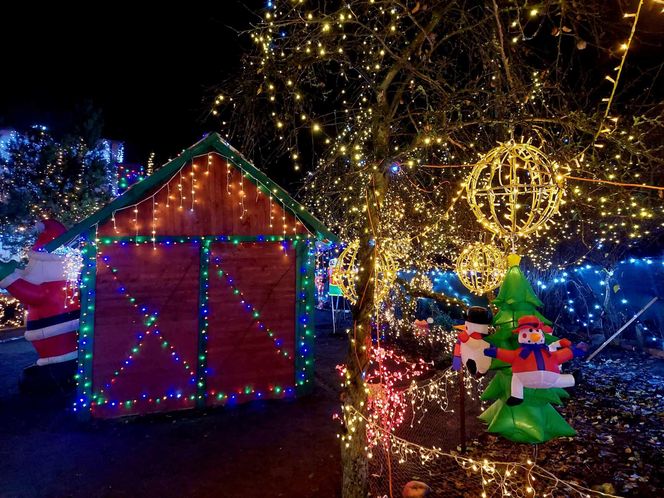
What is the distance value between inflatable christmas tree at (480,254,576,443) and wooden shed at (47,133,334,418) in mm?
Result: 4852

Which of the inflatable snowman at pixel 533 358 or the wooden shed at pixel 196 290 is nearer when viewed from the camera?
the inflatable snowman at pixel 533 358

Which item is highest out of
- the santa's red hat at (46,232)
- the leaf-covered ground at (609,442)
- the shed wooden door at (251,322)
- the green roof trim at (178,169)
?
the green roof trim at (178,169)

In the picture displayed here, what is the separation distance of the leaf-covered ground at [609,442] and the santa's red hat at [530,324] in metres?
1.72

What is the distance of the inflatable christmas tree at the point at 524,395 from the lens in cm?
421

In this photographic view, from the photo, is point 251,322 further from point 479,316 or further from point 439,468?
point 479,316

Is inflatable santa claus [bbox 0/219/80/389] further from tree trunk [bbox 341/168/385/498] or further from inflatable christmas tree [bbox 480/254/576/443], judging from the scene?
inflatable christmas tree [bbox 480/254/576/443]

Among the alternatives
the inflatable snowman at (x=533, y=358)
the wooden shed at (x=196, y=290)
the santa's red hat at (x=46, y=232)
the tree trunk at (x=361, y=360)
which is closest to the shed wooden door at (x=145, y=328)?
the wooden shed at (x=196, y=290)

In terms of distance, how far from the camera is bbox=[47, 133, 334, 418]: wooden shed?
747cm

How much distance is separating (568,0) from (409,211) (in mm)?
7534

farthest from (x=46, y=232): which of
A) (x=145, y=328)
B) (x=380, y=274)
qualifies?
(x=380, y=274)

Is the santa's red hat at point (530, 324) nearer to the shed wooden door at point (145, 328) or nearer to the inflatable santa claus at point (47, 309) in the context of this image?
the shed wooden door at point (145, 328)

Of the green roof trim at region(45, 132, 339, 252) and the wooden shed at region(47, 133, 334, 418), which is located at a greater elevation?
the green roof trim at region(45, 132, 339, 252)

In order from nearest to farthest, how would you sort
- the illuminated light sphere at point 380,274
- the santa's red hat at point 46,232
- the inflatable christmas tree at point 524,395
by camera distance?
the inflatable christmas tree at point 524,395 → the illuminated light sphere at point 380,274 → the santa's red hat at point 46,232

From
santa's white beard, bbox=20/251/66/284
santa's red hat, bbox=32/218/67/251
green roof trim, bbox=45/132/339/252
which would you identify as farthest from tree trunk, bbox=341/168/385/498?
santa's red hat, bbox=32/218/67/251
